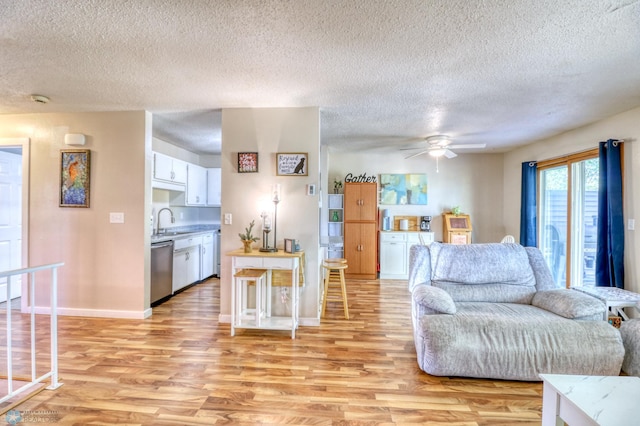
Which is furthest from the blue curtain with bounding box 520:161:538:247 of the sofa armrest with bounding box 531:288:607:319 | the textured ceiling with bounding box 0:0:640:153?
the sofa armrest with bounding box 531:288:607:319

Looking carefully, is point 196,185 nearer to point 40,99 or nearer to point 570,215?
point 40,99

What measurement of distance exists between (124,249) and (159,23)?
2650 millimetres

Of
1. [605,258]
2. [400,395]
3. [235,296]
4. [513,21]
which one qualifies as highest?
[513,21]

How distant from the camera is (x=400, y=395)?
6.78ft

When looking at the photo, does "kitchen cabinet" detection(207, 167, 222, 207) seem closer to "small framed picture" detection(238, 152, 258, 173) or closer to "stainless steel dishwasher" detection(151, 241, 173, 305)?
"stainless steel dishwasher" detection(151, 241, 173, 305)

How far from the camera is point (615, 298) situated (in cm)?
275

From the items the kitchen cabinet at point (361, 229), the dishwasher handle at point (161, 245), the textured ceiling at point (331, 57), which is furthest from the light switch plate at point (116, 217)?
the kitchen cabinet at point (361, 229)

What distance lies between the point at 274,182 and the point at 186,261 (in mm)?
2388

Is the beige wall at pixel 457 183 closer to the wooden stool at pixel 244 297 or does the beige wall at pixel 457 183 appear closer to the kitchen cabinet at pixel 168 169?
the kitchen cabinet at pixel 168 169

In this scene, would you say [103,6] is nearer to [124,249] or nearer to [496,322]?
[124,249]

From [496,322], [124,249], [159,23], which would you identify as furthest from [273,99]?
[496,322]

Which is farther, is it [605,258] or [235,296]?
[605,258]

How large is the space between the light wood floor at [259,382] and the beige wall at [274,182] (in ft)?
1.95

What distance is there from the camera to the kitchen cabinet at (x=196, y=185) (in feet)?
17.3
